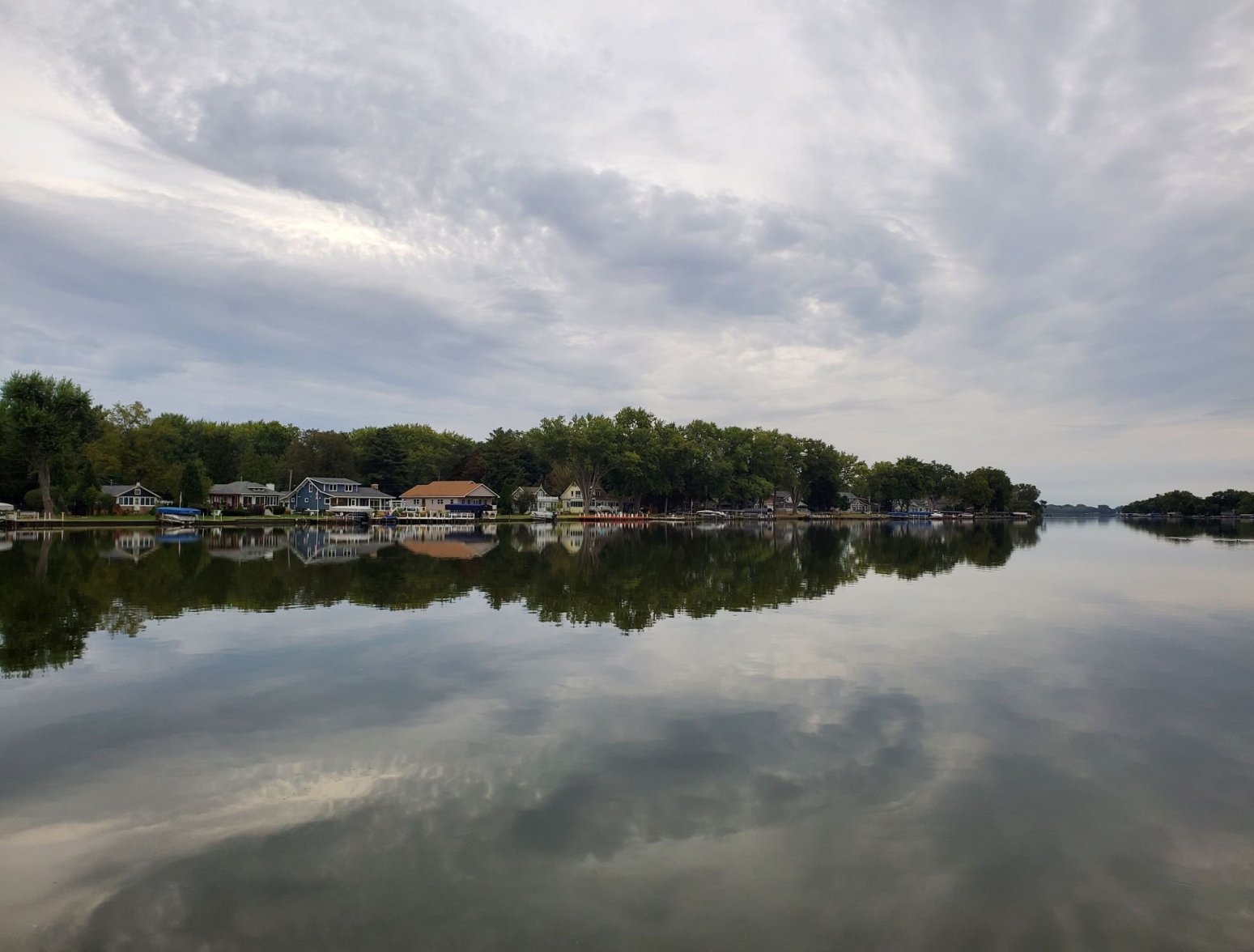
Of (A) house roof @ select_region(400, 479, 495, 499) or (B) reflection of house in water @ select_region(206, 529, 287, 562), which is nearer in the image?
(B) reflection of house in water @ select_region(206, 529, 287, 562)

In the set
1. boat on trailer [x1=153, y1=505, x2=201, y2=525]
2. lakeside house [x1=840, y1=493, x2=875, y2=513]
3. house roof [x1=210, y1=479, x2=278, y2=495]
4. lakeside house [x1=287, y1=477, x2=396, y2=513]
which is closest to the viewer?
boat on trailer [x1=153, y1=505, x2=201, y2=525]

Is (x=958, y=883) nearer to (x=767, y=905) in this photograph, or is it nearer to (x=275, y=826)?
(x=767, y=905)

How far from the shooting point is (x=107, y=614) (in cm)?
1889

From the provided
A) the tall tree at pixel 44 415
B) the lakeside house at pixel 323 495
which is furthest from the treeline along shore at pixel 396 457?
the lakeside house at pixel 323 495

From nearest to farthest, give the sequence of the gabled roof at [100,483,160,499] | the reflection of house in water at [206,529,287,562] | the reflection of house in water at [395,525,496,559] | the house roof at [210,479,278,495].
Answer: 1. the reflection of house in water at [206,529,287,562]
2. the reflection of house in water at [395,525,496,559]
3. the gabled roof at [100,483,160,499]
4. the house roof at [210,479,278,495]

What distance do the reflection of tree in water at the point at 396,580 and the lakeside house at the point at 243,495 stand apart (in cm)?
5431

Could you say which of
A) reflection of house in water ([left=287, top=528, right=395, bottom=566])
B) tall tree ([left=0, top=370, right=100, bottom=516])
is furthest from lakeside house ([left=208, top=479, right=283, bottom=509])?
reflection of house in water ([left=287, top=528, right=395, bottom=566])

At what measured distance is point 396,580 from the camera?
89.4 feet

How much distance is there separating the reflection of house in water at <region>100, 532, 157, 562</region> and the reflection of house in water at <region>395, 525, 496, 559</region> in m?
13.2

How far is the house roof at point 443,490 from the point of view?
111 m

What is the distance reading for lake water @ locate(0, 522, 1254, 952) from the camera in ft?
18.7

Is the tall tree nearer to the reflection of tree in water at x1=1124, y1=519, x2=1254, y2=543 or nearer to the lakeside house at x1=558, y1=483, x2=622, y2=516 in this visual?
the lakeside house at x1=558, y1=483, x2=622, y2=516

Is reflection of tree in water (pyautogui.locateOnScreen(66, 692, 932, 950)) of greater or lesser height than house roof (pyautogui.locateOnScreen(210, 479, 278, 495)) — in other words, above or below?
below

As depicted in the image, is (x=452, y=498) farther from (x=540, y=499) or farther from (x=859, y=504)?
(x=859, y=504)
